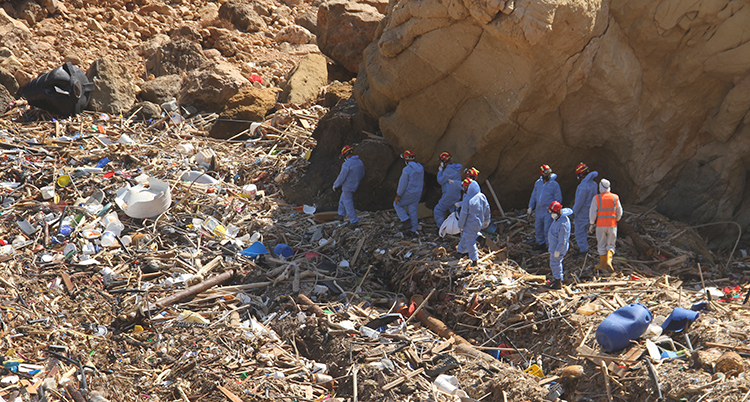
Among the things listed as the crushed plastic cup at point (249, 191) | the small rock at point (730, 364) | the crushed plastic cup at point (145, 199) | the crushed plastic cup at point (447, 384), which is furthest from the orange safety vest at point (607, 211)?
the crushed plastic cup at point (145, 199)

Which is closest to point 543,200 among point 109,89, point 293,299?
point 293,299

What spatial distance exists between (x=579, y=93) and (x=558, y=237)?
311 cm

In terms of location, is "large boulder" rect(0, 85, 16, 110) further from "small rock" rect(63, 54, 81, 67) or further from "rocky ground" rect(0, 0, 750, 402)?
"small rock" rect(63, 54, 81, 67)

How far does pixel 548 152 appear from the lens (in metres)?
10.7

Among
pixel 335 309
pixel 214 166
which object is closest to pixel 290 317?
pixel 335 309

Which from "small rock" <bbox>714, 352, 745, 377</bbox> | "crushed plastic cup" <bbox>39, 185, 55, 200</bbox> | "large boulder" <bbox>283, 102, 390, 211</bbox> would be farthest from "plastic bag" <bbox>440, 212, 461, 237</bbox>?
"crushed plastic cup" <bbox>39, 185, 55, 200</bbox>

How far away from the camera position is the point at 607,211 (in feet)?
29.0

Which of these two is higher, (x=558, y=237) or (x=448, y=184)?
(x=558, y=237)

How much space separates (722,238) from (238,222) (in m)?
9.14

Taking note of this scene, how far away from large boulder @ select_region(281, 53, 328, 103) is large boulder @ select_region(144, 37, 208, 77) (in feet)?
8.40

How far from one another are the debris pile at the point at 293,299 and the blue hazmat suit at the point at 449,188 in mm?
364

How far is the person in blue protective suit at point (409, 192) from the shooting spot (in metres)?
10.1

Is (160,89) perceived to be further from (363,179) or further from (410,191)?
(410,191)

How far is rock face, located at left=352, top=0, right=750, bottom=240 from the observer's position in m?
9.38
